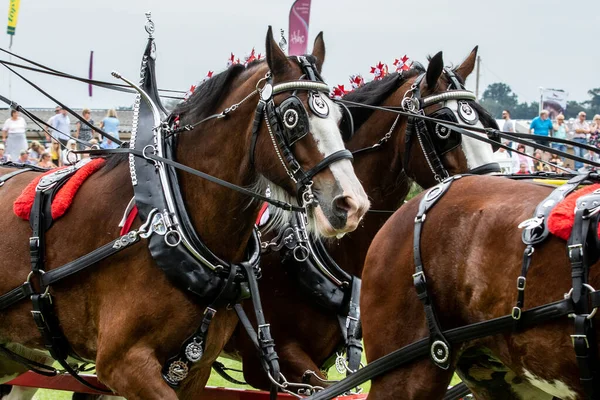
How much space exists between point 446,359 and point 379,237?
70 cm

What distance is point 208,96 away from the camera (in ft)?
14.4

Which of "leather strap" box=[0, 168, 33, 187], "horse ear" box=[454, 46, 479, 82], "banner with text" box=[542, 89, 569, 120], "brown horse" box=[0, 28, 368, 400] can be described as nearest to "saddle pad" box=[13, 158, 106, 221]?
"brown horse" box=[0, 28, 368, 400]

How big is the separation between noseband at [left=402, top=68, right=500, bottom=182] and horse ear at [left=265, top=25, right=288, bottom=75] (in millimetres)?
1068

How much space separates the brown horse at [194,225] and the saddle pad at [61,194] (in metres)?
0.04

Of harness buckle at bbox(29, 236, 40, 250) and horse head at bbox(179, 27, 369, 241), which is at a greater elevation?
horse head at bbox(179, 27, 369, 241)

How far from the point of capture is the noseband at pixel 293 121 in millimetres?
3883

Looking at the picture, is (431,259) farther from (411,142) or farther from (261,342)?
(411,142)

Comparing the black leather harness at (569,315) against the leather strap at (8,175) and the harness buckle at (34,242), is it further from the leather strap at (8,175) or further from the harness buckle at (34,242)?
the leather strap at (8,175)

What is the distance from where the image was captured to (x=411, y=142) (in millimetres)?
5121

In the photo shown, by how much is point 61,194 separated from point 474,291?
217cm

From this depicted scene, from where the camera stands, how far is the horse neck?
166 inches

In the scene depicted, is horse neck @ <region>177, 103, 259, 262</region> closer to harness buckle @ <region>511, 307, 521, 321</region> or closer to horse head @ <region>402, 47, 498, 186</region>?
horse head @ <region>402, 47, 498, 186</region>

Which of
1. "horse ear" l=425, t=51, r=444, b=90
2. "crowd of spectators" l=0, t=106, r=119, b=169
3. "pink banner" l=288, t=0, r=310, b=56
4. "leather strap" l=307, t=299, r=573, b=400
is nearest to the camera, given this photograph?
"leather strap" l=307, t=299, r=573, b=400

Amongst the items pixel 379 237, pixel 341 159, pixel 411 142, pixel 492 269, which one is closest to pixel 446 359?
pixel 492 269
